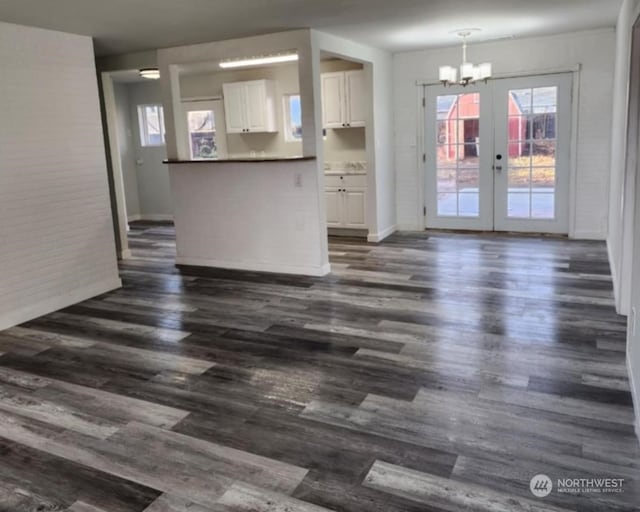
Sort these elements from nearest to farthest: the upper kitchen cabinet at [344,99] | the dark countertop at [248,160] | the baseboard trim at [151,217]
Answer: the dark countertop at [248,160], the upper kitchen cabinet at [344,99], the baseboard trim at [151,217]

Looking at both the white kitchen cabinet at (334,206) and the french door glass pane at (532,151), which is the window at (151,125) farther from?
the french door glass pane at (532,151)

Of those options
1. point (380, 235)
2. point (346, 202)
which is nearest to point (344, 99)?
point (346, 202)

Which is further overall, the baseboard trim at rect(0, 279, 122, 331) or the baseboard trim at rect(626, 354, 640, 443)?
the baseboard trim at rect(0, 279, 122, 331)

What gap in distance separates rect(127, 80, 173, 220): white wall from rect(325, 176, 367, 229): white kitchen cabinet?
130 inches

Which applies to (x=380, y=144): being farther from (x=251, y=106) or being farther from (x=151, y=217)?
(x=151, y=217)

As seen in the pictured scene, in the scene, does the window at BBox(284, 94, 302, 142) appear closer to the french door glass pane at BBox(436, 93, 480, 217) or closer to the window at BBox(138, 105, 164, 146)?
the french door glass pane at BBox(436, 93, 480, 217)

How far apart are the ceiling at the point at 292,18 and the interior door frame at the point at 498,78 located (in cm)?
57

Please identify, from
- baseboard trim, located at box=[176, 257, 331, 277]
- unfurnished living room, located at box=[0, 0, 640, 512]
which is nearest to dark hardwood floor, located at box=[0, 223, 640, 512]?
unfurnished living room, located at box=[0, 0, 640, 512]

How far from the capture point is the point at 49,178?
15.9ft

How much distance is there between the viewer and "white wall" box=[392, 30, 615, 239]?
258 inches

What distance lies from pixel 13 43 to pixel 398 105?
188 inches

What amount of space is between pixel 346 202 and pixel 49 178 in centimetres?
391

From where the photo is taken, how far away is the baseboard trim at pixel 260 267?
19.0 feet

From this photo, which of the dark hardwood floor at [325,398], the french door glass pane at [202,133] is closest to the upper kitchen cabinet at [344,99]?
the french door glass pane at [202,133]
